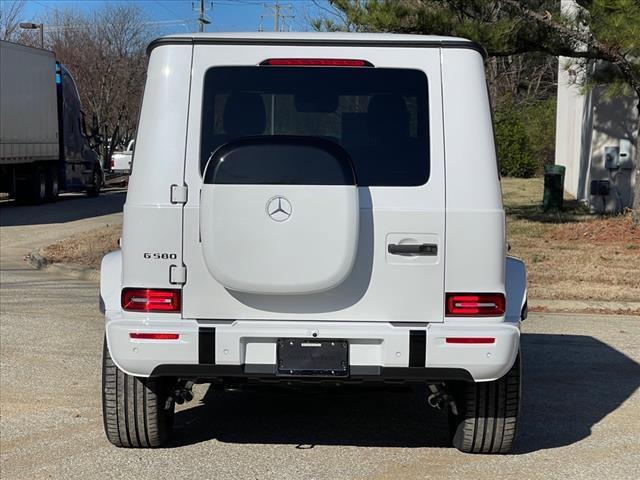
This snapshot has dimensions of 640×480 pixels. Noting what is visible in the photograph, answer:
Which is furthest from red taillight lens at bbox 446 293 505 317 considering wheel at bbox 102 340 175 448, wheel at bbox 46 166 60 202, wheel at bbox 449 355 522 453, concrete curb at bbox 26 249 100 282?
wheel at bbox 46 166 60 202

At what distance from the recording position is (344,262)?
4355 millimetres

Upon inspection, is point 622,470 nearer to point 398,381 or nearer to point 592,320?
point 398,381

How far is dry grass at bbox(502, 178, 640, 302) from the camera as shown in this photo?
1028 centimetres

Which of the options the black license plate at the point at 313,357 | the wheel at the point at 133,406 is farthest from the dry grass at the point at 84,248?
the black license plate at the point at 313,357

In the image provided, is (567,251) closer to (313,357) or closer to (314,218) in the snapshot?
(313,357)

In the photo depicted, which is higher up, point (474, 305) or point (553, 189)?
point (474, 305)

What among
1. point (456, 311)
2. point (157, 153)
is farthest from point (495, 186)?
point (157, 153)

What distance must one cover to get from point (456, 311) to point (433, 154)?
750 millimetres

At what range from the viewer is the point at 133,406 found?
16.0 feet

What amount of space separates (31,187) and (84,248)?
1026 cm

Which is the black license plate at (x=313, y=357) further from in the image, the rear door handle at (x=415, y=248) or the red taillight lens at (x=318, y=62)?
the red taillight lens at (x=318, y=62)

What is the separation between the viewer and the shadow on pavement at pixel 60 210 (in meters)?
19.3

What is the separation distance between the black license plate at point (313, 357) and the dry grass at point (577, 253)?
5.91 meters

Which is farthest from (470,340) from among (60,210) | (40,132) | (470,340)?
(40,132)
